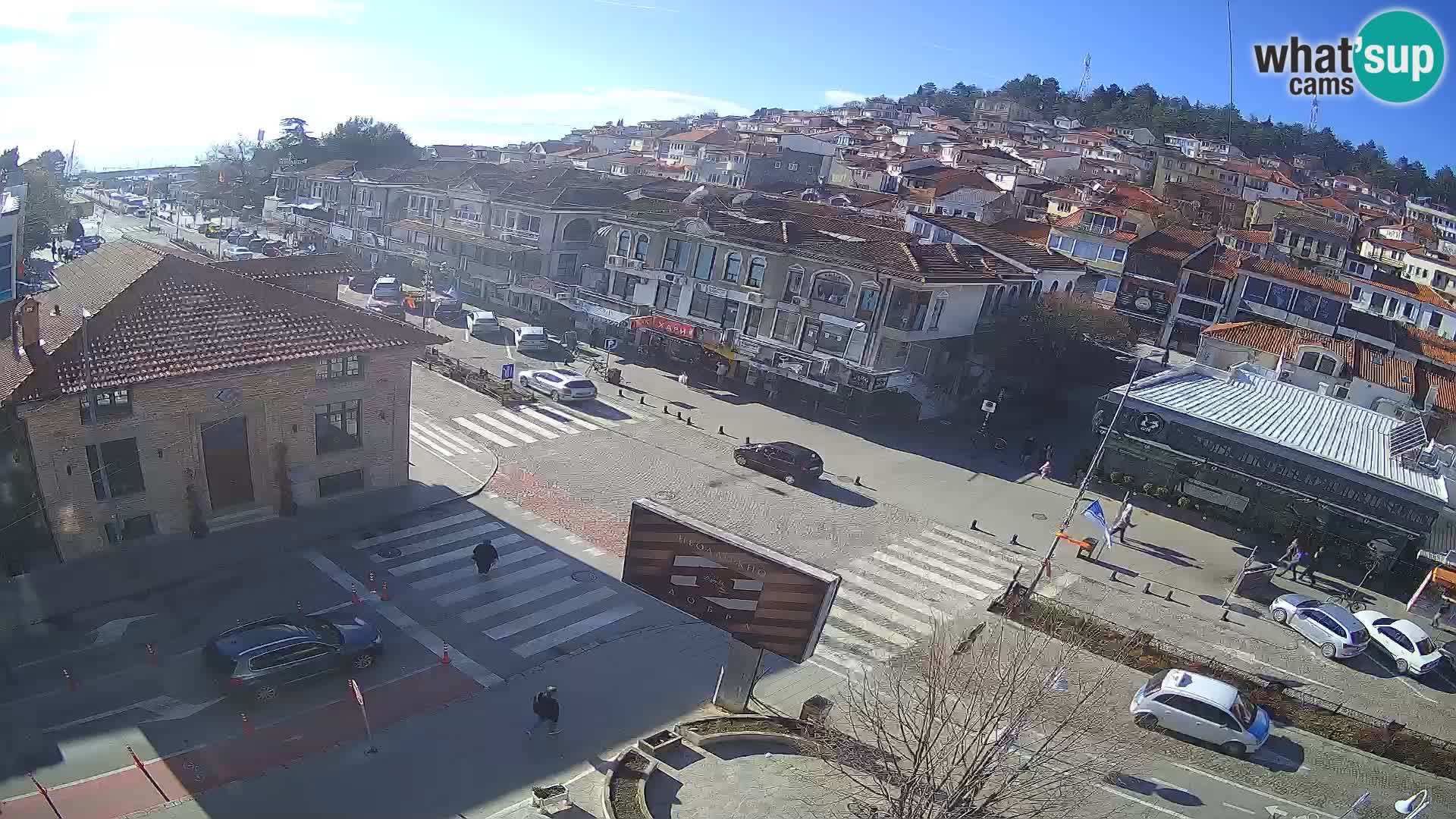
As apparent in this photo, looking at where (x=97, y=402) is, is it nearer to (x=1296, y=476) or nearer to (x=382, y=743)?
(x=382, y=743)

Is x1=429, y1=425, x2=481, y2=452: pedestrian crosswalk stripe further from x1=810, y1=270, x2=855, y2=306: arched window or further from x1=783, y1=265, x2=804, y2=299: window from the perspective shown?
x1=810, y1=270, x2=855, y2=306: arched window

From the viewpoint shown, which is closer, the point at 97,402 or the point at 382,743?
the point at 382,743

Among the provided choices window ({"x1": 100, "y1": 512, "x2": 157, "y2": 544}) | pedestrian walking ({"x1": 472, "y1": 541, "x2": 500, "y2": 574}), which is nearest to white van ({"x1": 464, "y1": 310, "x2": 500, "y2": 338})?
window ({"x1": 100, "y1": 512, "x2": 157, "y2": 544})

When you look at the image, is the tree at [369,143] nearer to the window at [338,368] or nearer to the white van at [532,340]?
the white van at [532,340]

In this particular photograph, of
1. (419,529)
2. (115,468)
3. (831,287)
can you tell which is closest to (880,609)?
(419,529)

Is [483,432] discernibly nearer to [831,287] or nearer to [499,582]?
[499,582]

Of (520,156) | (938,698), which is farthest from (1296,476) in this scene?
(520,156)
